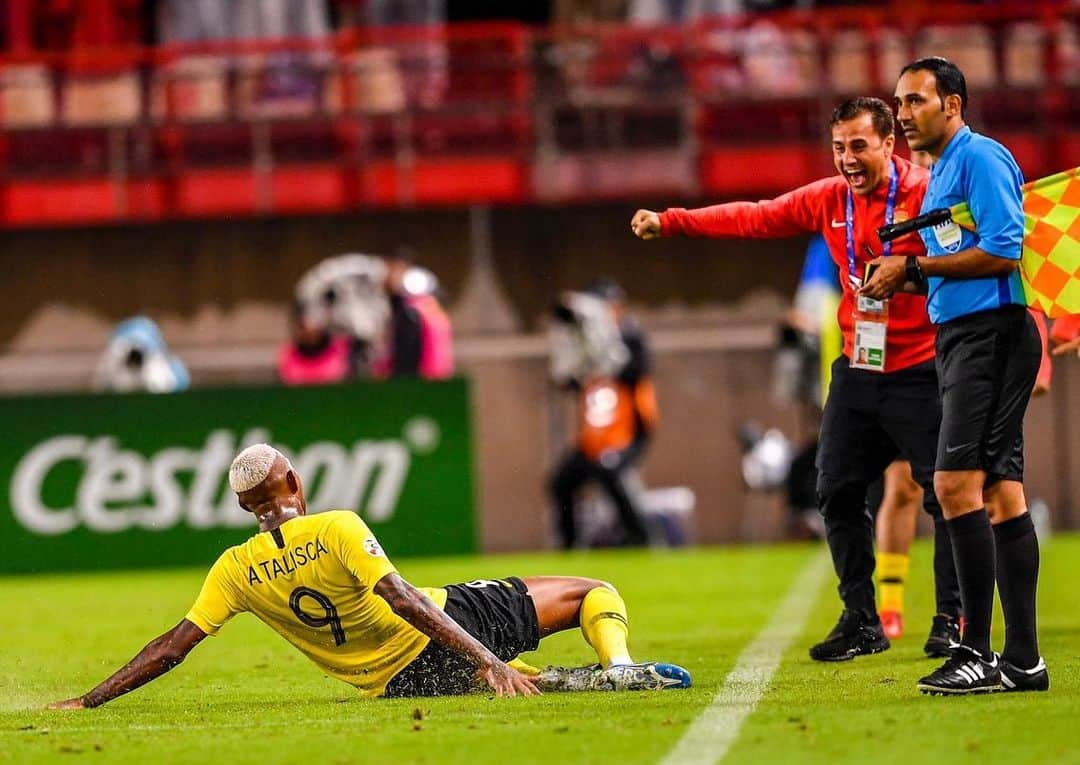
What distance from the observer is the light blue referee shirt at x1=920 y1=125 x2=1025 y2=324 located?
6551 millimetres

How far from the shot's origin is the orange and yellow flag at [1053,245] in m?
6.98

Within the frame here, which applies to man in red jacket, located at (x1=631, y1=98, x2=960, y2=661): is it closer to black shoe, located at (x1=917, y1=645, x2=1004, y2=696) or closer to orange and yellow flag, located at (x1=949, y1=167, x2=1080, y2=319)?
orange and yellow flag, located at (x1=949, y1=167, x2=1080, y2=319)

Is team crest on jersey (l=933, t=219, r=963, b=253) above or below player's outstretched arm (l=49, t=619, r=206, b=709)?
above

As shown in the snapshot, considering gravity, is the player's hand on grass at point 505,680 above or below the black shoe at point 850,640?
above

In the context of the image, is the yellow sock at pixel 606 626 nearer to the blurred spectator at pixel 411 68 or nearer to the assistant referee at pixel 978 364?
the assistant referee at pixel 978 364

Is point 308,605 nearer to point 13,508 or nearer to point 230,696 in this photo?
point 230,696

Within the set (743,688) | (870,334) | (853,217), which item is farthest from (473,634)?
(853,217)

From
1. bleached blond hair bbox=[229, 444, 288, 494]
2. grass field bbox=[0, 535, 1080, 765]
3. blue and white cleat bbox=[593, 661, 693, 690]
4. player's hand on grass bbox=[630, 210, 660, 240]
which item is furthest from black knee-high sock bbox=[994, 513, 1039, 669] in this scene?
bleached blond hair bbox=[229, 444, 288, 494]

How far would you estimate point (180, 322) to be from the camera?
66.8 feet

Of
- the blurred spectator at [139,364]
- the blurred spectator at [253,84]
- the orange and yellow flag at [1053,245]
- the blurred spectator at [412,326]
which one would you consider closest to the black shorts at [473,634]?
the orange and yellow flag at [1053,245]

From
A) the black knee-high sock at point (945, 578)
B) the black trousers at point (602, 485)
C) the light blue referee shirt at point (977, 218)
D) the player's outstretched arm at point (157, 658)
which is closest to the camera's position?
the light blue referee shirt at point (977, 218)

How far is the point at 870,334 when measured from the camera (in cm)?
797

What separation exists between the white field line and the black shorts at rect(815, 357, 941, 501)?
0.84 meters

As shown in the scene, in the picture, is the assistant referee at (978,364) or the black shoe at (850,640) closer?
the assistant referee at (978,364)
